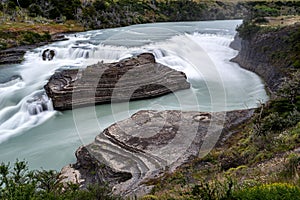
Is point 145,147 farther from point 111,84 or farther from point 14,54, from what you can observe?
point 14,54

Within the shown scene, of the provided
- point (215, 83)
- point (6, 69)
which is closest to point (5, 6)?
point (6, 69)

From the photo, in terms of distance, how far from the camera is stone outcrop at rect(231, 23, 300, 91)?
2236 centimetres

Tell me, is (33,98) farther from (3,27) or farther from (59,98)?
(3,27)

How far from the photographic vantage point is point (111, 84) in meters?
20.1

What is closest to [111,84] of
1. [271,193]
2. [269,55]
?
[269,55]

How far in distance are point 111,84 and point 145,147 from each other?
891cm

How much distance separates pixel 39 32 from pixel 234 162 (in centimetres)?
3840

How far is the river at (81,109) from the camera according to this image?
48.8 feet

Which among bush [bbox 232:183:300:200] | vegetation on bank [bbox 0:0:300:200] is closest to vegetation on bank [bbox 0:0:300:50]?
vegetation on bank [bbox 0:0:300:200]

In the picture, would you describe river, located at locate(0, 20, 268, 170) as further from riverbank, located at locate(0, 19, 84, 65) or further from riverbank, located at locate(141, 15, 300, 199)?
riverbank, located at locate(141, 15, 300, 199)

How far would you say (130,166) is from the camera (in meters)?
10.9

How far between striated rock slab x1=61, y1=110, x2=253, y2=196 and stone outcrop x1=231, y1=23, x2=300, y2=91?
29.4 ft

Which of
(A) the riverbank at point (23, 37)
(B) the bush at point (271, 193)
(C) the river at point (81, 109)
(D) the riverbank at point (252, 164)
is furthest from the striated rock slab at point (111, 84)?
(B) the bush at point (271, 193)

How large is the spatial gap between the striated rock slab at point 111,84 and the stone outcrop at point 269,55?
662 centimetres
